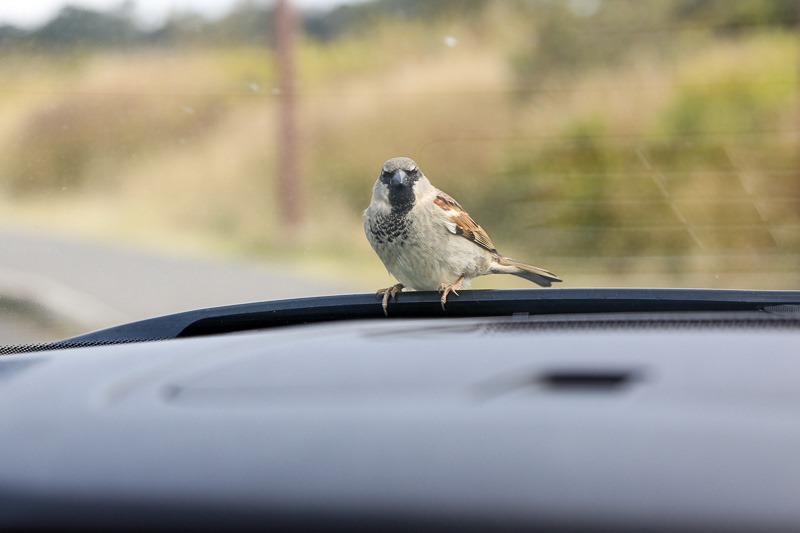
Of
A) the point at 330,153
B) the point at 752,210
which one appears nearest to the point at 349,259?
the point at 330,153

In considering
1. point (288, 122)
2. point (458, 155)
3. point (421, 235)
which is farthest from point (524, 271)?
point (458, 155)

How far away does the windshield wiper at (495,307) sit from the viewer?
2701mm

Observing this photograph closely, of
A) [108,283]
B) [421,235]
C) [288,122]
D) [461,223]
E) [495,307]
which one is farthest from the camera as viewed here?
[288,122]

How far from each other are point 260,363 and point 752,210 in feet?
39.3

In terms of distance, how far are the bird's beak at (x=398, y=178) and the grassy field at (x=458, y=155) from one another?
733cm

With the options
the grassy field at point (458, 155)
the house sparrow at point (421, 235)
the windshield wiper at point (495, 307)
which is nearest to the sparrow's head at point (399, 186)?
the house sparrow at point (421, 235)

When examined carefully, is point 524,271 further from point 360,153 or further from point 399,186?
point 360,153

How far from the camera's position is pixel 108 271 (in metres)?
14.6

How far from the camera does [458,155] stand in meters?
14.6

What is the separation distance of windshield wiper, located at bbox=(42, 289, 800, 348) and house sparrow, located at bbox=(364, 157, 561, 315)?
5.20ft

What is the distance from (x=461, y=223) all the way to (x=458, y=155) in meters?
9.95

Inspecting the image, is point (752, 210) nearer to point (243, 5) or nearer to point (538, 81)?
point (538, 81)

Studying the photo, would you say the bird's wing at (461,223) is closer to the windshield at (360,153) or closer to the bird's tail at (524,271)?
the bird's tail at (524,271)

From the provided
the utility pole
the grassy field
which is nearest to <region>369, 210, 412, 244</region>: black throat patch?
the grassy field
